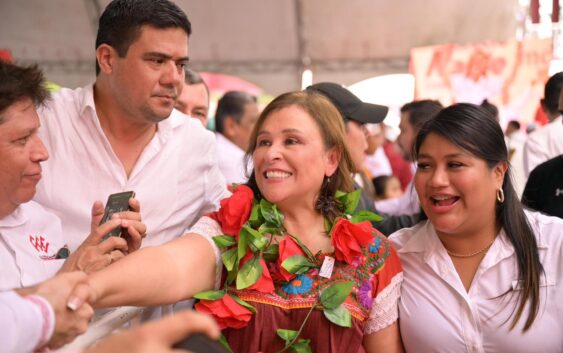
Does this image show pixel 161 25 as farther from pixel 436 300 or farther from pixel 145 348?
pixel 145 348

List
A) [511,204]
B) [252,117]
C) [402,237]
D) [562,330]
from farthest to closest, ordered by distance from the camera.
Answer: [252,117] < [402,237] < [511,204] < [562,330]

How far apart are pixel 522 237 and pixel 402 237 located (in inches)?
15.8

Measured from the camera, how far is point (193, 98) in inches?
141

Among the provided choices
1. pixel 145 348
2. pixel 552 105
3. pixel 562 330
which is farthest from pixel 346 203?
pixel 552 105

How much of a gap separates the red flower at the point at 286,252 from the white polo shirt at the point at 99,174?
685mm

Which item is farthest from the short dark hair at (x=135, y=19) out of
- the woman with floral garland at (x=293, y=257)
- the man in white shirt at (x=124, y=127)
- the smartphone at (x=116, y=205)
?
the smartphone at (x=116, y=205)

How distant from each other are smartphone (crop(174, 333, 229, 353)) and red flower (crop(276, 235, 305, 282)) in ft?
2.34

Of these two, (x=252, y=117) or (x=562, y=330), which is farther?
(x=252, y=117)

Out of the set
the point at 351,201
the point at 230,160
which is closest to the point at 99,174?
the point at 351,201

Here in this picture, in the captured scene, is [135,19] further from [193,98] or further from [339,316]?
[339,316]

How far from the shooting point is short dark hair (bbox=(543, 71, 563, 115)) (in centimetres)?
370

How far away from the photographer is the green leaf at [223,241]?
1953 mm

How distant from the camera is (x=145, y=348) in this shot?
2.72 feet

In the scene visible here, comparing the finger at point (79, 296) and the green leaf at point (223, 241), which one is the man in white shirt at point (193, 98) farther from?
the finger at point (79, 296)
